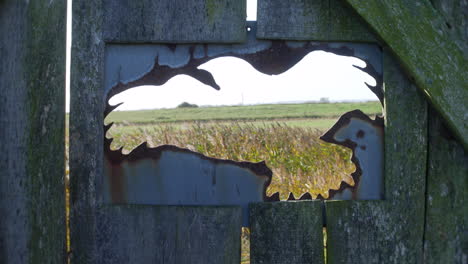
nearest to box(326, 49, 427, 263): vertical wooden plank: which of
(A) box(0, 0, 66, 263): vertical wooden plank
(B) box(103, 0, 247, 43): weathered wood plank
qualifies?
(B) box(103, 0, 247, 43): weathered wood plank

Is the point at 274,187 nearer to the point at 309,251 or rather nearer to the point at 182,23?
the point at 309,251

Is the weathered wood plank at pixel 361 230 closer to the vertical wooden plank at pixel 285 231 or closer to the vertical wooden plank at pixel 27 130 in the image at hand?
the vertical wooden plank at pixel 285 231

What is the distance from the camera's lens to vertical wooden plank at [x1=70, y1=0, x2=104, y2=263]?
5.90 ft

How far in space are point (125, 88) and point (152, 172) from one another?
323 millimetres

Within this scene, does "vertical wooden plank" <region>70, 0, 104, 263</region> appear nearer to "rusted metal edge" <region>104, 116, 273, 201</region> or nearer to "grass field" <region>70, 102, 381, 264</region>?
"rusted metal edge" <region>104, 116, 273, 201</region>

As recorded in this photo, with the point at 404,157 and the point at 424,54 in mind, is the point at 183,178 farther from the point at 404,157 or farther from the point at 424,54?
the point at 424,54

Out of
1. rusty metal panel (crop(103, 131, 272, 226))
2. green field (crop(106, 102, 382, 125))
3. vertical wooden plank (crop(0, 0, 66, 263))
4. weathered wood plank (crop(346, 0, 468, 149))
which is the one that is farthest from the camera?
green field (crop(106, 102, 382, 125))

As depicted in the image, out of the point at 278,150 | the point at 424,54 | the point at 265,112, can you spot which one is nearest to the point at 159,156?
the point at 424,54

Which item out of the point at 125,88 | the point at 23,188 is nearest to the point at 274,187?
the point at 125,88

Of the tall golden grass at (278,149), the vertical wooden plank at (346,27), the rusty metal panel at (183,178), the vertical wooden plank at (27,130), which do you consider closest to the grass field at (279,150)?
the tall golden grass at (278,149)

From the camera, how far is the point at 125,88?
1.83 metres

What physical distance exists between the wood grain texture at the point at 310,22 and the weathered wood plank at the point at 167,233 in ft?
2.18

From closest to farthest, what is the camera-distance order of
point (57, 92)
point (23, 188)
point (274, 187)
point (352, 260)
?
point (23, 188), point (57, 92), point (352, 260), point (274, 187)

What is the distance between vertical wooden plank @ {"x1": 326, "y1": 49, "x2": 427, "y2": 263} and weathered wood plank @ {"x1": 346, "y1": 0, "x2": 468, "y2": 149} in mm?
94
